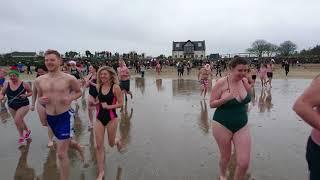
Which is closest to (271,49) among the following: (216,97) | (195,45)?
(195,45)

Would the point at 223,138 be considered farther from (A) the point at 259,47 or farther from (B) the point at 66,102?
(A) the point at 259,47

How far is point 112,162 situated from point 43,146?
1973 mm

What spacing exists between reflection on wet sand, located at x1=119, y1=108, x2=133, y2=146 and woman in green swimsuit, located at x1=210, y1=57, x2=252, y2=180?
11.1 feet

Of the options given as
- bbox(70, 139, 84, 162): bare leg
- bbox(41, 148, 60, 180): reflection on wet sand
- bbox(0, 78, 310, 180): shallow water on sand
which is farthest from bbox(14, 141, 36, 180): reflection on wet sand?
bbox(70, 139, 84, 162): bare leg

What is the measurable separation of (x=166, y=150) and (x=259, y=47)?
102807 mm

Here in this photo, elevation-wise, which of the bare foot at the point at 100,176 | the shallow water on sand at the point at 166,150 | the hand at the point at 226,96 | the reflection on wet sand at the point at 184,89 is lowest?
the reflection on wet sand at the point at 184,89

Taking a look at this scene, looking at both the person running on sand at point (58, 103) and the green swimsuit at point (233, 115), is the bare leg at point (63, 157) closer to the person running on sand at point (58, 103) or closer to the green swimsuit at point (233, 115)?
the person running on sand at point (58, 103)

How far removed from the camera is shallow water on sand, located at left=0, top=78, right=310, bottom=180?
6055 millimetres

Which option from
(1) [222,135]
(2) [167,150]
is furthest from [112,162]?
(1) [222,135]

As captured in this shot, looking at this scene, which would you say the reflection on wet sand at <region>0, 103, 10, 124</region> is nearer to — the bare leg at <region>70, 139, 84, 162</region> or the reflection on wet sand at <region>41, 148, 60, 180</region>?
the reflection on wet sand at <region>41, 148, 60, 180</region>

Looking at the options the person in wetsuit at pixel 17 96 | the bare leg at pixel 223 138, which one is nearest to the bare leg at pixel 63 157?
the bare leg at pixel 223 138

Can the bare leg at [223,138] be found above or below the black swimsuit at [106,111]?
below

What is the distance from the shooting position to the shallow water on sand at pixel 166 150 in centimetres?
605

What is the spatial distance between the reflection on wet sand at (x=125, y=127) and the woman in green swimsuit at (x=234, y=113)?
11.1 ft
